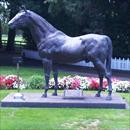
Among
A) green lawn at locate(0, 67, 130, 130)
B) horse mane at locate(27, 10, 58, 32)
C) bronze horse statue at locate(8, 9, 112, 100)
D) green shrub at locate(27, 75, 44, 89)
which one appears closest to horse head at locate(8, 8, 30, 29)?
bronze horse statue at locate(8, 9, 112, 100)

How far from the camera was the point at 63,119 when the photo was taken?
11125 millimetres

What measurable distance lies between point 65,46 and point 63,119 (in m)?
3.04

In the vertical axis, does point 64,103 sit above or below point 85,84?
below

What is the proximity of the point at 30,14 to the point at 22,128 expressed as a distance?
15.1 feet

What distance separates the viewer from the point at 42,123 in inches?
416

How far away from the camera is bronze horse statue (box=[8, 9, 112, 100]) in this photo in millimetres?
13477

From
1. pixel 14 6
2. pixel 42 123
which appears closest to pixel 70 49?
pixel 42 123

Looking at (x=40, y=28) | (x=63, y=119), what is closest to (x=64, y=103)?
(x=63, y=119)

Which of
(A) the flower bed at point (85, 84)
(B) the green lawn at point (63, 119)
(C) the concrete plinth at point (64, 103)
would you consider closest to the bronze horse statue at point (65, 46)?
(C) the concrete plinth at point (64, 103)

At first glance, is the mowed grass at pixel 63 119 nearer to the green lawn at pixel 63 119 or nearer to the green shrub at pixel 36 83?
the green lawn at pixel 63 119

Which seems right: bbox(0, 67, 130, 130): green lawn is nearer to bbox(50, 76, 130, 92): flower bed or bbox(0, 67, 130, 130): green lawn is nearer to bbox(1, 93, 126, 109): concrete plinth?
bbox(1, 93, 126, 109): concrete plinth

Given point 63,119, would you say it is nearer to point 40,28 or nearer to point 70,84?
point 40,28

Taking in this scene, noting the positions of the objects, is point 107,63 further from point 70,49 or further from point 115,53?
point 115,53

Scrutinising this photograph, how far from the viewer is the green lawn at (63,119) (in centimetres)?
1027
